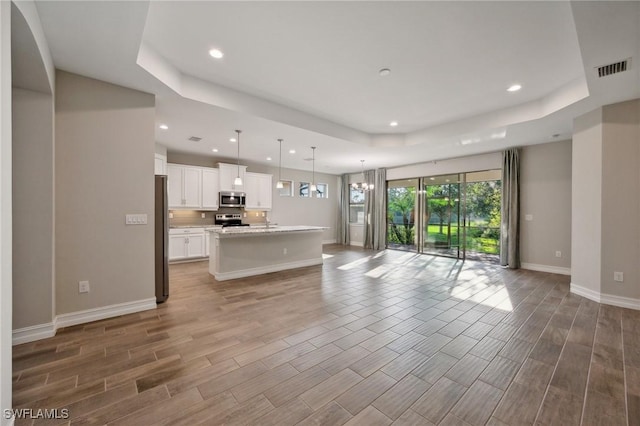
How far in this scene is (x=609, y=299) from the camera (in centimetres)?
373

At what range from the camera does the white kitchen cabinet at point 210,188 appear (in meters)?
7.04

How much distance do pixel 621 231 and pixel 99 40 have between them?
22.3ft

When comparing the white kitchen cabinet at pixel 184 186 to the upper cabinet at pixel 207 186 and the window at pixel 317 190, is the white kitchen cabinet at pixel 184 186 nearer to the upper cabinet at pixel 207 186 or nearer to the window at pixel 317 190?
the upper cabinet at pixel 207 186

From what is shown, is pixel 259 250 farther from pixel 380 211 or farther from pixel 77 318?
pixel 380 211

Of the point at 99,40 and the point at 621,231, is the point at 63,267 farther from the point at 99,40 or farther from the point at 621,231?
the point at 621,231

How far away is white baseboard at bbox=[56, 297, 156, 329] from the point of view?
9.53 ft

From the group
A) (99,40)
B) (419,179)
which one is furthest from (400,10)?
(419,179)

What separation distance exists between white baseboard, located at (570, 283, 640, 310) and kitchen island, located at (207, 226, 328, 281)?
4.83 meters

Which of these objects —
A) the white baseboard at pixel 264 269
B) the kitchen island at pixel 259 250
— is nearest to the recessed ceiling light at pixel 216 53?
the kitchen island at pixel 259 250

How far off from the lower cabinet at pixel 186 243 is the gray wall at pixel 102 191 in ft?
10.4

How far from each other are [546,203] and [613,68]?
3.66m

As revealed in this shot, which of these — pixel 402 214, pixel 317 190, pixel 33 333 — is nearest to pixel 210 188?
pixel 317 190

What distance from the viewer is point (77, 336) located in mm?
2684

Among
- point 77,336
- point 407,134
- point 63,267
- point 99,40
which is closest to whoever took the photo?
point 99,40
